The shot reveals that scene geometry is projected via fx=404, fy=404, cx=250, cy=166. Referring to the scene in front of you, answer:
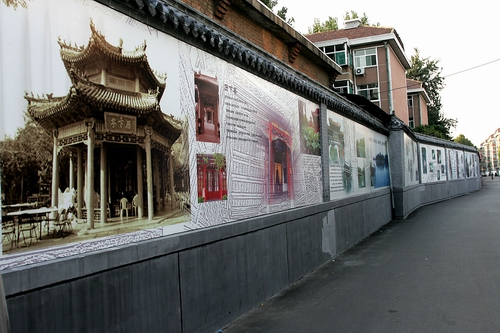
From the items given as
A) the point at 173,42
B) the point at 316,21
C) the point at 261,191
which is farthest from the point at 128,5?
the point at 316,21

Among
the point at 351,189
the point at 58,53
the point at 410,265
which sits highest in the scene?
the point at 58,53

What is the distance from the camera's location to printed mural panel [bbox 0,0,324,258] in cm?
309

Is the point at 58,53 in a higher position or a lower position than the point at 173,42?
lower

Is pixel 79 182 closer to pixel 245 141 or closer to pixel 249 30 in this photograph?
pixel 245 141

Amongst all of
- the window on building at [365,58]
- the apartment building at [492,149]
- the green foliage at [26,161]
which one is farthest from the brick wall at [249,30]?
the apartment building at [492,149]

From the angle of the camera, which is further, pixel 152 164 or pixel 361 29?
pixel 361 29

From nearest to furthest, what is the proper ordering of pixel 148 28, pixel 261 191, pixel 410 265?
pixel 148 28 < pixel 261 191 < pixel 410 265

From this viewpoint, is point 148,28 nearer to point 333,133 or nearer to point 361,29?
point 333,133

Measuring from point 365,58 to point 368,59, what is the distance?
0.27 m

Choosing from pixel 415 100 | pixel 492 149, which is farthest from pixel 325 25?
pixel 492 149

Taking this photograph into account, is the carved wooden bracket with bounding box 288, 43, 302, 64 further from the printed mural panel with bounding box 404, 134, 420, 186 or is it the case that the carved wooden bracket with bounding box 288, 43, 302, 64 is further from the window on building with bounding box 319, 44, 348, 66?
the window on building with bounding box 319, 44, 348, 66

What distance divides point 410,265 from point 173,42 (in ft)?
20.3

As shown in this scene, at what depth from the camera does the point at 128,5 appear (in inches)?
152

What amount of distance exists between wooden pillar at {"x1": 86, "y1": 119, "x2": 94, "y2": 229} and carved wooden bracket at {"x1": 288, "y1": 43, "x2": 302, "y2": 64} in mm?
9807
